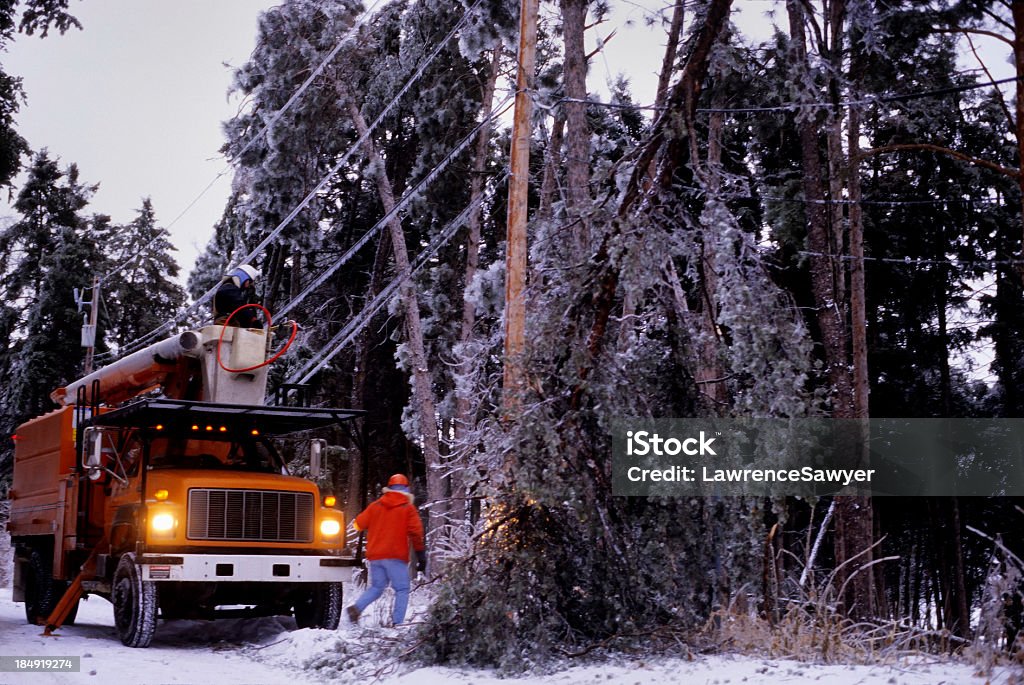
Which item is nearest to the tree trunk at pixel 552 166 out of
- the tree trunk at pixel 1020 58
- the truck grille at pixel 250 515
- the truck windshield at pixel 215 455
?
the truck windshield at pixel 215 455

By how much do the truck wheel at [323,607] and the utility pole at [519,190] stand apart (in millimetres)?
3563

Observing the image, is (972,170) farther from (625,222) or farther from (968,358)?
(625,222)

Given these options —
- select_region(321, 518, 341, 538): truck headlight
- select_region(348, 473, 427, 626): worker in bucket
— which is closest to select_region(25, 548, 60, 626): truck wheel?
select_region(321, 518, 341, 538): truck headlight

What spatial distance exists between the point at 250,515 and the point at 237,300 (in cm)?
249

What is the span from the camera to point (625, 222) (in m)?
9.21

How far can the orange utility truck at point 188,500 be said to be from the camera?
38.1 ft

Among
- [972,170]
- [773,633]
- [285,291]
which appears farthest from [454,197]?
[773,633]

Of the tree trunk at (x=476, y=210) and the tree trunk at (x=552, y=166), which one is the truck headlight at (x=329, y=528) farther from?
the tree trunk at (x=476, y=210)

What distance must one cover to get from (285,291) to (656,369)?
2575cm

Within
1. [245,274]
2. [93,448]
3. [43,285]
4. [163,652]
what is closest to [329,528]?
[163,652]

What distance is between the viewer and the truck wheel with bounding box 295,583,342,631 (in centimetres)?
1283

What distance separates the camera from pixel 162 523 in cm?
1159

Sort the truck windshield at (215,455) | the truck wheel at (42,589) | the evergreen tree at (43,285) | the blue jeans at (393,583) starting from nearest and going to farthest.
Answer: the blue jeans at (393,583) < the truck windshield at (215,455) < the truck wheel at (42,589) < the evergreen tree at (43,285)

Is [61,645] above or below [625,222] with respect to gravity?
below
